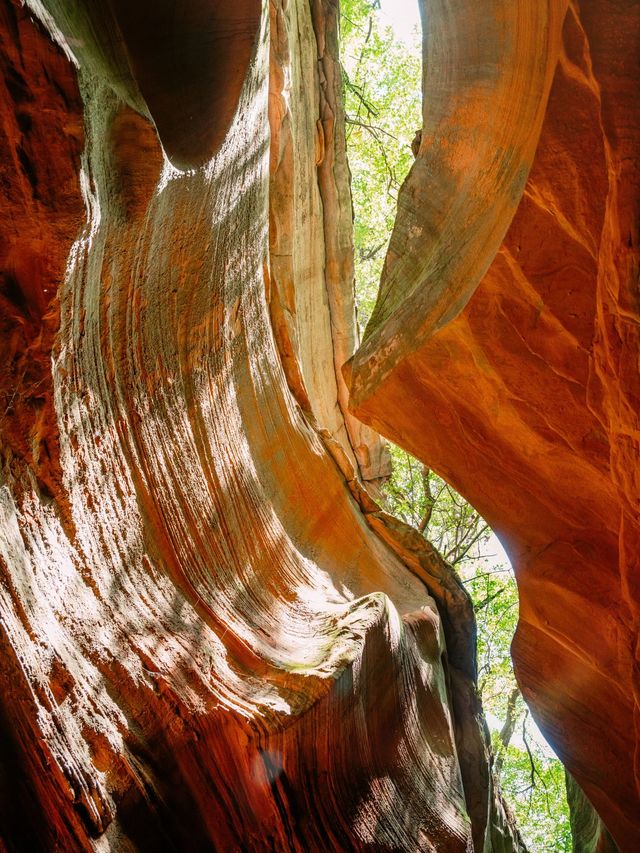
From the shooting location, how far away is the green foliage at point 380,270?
10.6 m

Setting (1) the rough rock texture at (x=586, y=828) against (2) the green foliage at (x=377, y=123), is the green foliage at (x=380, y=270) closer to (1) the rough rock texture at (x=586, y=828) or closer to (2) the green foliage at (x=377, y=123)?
(2) the green foliage at (x=377, y=123)

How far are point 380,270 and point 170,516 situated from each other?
8735 mm

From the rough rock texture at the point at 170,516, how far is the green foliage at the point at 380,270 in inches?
227

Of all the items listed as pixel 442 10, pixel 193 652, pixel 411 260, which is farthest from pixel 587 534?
pixel 442 10

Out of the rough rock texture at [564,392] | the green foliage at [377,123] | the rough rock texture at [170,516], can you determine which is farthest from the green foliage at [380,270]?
the rough rock texture at [564,392]

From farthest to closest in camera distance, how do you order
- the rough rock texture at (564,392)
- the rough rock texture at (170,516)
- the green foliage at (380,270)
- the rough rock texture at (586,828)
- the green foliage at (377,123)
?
1. the green foliage at (377,123)
2. the green foliage at (380,270)
3. the rough rock texture at (586,828)
4. the rough rock texture at (564,392)
5. the rough rock texture at (170,516)

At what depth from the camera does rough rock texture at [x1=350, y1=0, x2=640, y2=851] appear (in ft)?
9.47

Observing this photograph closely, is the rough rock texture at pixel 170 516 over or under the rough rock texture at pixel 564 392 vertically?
under

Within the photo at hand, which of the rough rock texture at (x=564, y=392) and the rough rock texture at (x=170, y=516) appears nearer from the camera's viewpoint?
the rough rock texture at (x=170, y=516)

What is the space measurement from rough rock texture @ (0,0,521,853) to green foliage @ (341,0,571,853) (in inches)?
227

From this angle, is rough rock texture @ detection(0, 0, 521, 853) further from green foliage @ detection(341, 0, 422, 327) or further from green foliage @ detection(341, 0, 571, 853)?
green foliage @ detection(341, 0, 422, 327)

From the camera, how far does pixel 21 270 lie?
7.43 ft

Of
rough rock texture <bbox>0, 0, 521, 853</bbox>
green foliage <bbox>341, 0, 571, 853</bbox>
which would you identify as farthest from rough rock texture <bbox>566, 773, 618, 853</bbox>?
green foliage <bbox>341, 0, 571, 853</bbox>

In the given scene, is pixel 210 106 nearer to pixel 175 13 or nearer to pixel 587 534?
pixel 175 13
